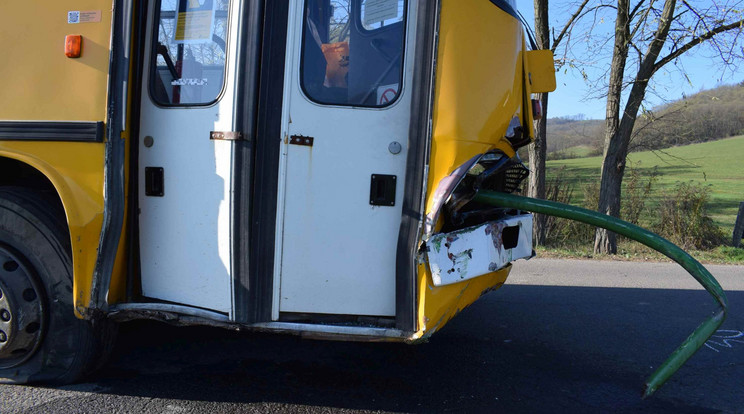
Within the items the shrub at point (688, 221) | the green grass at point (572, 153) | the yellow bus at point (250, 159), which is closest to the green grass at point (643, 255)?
the shrub at point (688, 221)

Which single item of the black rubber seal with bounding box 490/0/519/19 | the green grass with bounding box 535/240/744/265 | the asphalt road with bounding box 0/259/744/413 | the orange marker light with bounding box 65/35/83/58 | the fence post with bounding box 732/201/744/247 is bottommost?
the asphalt road with bounding box 0/259/744/413

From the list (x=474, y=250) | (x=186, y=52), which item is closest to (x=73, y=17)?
(x=186, y=52)

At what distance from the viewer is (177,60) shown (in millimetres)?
3395

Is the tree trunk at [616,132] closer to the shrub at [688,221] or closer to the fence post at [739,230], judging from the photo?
the shrub at [688,221]

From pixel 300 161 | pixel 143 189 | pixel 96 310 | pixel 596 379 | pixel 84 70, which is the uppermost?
pixel 84 70

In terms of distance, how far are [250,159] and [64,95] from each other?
1137 millimetres

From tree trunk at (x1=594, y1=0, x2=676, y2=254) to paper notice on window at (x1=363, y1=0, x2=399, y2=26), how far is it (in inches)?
304

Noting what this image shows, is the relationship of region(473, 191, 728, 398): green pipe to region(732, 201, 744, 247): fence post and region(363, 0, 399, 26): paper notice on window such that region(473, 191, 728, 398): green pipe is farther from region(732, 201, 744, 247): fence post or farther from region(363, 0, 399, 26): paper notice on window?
region(732, 201, 744, 247): fence post

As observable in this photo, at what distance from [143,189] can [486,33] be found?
2.17 meters

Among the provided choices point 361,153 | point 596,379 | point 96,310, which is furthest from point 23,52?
point 596,379

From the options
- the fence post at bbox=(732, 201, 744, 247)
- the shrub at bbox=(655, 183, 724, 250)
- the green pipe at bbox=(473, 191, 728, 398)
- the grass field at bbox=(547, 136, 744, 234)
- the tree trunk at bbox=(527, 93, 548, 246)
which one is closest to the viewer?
the green pipe at bbox=(473, 191, 728, 398)

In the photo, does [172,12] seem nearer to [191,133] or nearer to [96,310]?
[191,133]

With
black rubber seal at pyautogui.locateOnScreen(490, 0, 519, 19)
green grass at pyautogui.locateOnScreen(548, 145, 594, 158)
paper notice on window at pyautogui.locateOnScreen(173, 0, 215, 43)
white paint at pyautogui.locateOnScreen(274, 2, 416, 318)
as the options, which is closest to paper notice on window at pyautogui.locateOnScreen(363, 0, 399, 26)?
white paint at pyautogui.locateOnScreen(274, 2, 416, 318)

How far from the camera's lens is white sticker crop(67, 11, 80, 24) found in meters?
3.27
